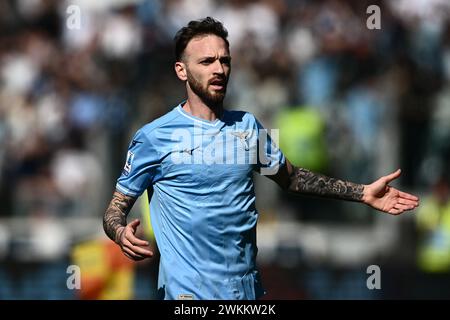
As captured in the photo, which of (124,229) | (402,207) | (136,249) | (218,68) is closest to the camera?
(136,249)

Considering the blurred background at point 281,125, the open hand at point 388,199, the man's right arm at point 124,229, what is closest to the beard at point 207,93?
the man's right arm at point 124,229

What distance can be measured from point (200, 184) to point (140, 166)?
1.30ft

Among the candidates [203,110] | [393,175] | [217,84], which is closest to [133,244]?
[203,110]

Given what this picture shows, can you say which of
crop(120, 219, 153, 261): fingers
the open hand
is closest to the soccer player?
crop(120, 219, 153, 261): fingers

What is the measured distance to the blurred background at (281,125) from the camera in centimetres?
1337

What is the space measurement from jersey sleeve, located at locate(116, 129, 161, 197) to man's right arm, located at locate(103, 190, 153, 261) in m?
0.07

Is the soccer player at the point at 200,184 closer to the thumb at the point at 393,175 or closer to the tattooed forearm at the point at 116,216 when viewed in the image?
the tattooed forearm at the point at 116,216

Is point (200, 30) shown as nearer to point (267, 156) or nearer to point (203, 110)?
point (203, 110)

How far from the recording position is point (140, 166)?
671cm

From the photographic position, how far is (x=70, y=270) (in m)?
12.7

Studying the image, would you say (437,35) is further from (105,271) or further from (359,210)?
(105,271)

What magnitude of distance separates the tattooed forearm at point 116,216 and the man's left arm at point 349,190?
38.8 inches

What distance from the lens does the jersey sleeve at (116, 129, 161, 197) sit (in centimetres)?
670
